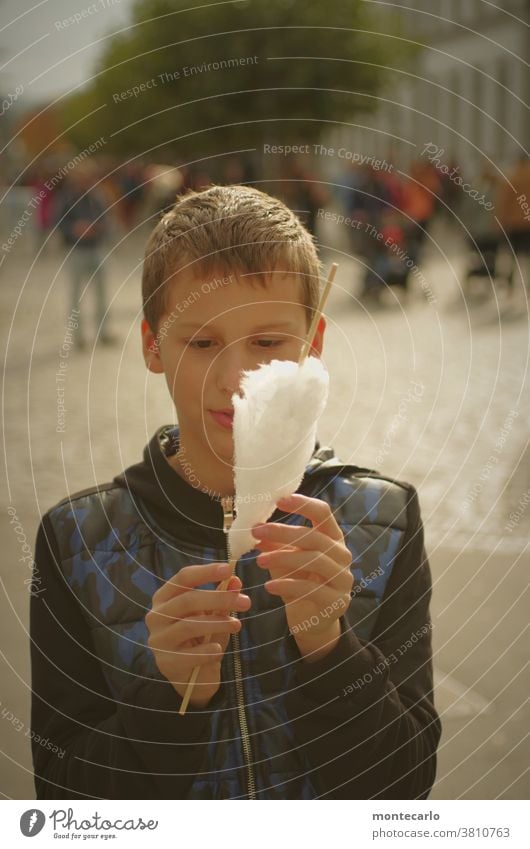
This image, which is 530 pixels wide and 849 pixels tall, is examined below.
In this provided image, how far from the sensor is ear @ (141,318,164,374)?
183cm

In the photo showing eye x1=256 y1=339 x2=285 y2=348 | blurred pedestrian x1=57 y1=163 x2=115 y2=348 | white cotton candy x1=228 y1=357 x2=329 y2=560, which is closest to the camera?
white cotton candy x1=228 y1=357 x2=329 y2=560

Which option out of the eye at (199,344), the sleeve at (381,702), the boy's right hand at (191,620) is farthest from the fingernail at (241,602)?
the eye at (199,344)

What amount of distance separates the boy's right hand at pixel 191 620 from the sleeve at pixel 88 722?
11 centimetres

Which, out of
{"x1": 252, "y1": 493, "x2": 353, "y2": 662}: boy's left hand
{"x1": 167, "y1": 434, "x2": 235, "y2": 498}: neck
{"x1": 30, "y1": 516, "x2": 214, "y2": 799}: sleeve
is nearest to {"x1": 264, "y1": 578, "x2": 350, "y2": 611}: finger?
{"x1": 252, "y1": 493, "x2": 353, "y2": 662}: boy's left hand

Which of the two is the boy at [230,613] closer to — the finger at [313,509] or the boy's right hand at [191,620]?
the boy's right hand at [191,620]

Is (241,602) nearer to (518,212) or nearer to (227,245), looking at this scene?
(227,245)

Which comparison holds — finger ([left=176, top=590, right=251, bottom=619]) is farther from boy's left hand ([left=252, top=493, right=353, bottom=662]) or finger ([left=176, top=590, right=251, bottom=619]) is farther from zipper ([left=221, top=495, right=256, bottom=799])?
zipper ([left=221, top=495, right=256, bottom=799])

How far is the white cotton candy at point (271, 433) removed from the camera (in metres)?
1.25

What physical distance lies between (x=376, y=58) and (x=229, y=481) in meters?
21.4

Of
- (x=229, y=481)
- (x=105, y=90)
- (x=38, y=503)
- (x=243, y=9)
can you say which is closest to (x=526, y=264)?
(x=243, y=9)

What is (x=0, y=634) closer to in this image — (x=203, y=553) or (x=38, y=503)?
(x=38, y=503)

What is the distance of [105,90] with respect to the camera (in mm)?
28750

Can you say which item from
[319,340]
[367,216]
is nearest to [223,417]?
[319,340]

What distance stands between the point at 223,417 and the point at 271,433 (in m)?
0.42
